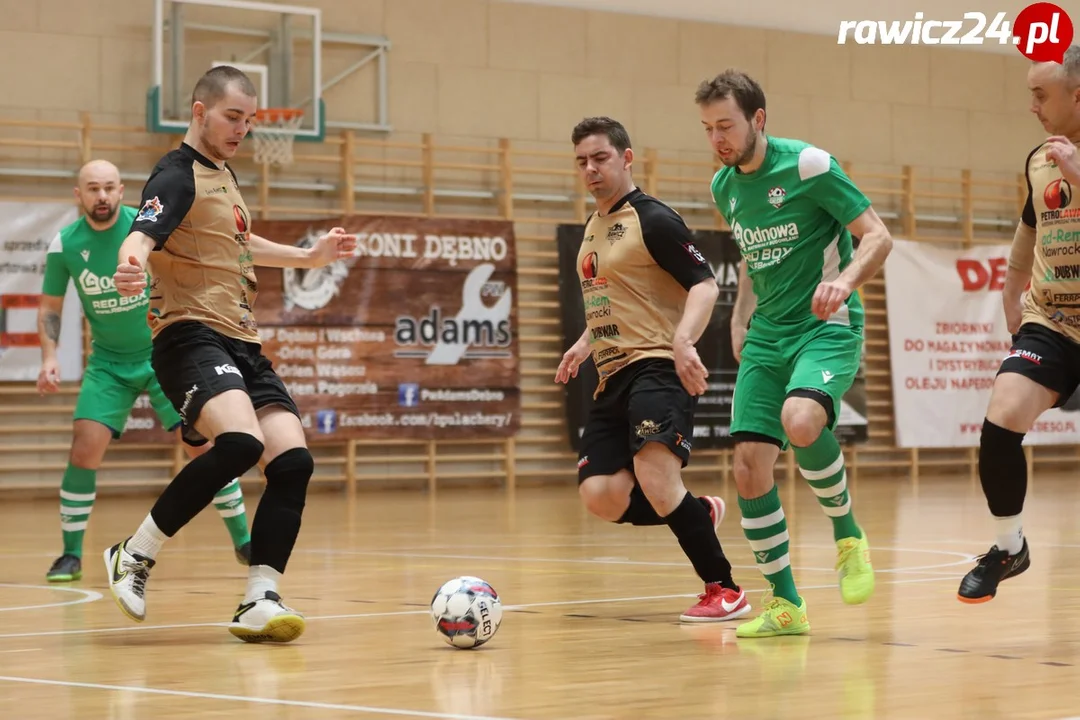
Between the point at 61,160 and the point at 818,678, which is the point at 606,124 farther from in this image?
the point at 61,160

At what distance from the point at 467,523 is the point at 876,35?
981 cm

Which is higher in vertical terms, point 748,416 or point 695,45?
point 695,45

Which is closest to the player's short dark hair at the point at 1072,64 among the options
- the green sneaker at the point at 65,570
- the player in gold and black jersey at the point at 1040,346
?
the player in gold and black jersey at the point at 1040,346

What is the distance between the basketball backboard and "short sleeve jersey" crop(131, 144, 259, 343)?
29.7ft

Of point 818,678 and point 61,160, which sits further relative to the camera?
point 61,160

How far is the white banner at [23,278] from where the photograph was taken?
13.7m

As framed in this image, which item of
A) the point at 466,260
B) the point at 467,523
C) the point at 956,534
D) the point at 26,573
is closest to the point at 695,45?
the point at 466,260

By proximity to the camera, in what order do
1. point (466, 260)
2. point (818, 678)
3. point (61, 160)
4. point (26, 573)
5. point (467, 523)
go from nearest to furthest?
point (818, 678) < point (26, 573) < point (467, 523) < point (61, 160) < point (466, 260)

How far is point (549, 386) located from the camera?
637 inches

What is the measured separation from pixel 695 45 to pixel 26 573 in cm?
1146

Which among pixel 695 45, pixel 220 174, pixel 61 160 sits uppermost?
pixel 695 45

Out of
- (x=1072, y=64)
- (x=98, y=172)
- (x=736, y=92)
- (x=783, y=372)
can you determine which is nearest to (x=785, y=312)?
(x=783, y=372)

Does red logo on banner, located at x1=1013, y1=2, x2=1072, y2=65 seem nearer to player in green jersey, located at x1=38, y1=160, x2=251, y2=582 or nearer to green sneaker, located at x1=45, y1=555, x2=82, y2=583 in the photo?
player in green jersey, located at x1=38, y1=160, x2=251, y2=582

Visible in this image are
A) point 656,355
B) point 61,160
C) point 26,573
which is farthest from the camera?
point 61,160
